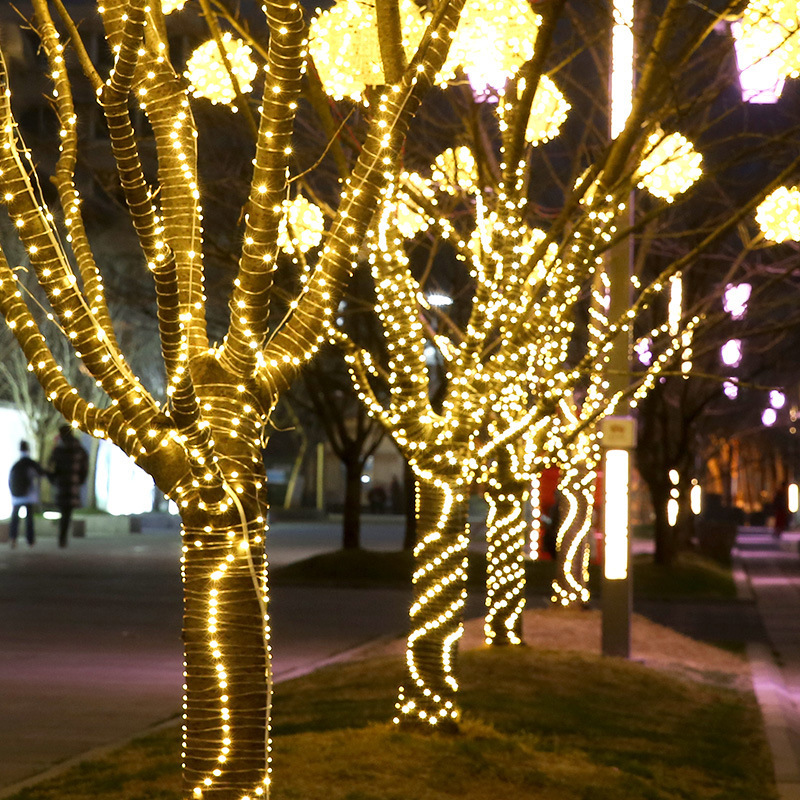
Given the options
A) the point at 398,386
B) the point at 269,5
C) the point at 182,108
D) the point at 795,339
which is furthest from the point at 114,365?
the point at 795,339

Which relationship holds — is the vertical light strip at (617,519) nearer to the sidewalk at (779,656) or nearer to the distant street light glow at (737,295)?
the sidewalk at (779,656)

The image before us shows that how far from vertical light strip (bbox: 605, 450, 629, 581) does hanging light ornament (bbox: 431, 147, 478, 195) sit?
145 inches

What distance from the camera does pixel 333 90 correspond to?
24.5 feet

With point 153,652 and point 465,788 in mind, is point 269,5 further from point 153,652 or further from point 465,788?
point 153,652

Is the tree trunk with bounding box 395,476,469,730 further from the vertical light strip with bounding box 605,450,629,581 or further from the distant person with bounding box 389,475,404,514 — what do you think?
the distant person with bounding box 389,475,404,514

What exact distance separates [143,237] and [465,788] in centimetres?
334

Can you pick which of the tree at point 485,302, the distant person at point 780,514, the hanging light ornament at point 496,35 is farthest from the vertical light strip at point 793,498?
the hanging light ornament at point 496,35

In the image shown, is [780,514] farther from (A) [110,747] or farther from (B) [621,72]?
(A) [110,747]

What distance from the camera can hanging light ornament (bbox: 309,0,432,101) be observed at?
722 centimetres

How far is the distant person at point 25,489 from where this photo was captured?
81.7 feet

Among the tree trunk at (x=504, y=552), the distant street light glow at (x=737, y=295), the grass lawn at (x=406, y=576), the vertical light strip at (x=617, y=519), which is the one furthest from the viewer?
the grass lawn at (x=406, y=576)

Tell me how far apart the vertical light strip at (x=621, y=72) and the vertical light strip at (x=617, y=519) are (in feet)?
10.3

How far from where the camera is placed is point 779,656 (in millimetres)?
14945

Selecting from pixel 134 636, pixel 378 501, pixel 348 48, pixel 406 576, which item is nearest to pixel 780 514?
pixel 378 501
